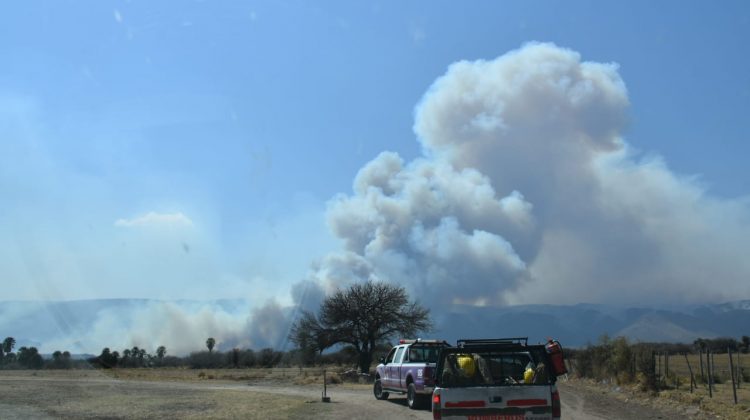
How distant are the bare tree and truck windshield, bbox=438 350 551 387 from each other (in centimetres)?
4314

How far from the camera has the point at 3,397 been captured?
2561 centimetres

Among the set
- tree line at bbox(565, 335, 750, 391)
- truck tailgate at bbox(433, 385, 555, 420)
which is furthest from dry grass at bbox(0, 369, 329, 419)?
tree line at bbox(565, 335, 750, 391)

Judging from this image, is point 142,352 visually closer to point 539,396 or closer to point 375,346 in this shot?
point 375,346

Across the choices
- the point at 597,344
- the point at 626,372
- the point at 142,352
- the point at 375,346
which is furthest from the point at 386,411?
the point at 142,352

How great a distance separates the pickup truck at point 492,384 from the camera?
35.4 feet

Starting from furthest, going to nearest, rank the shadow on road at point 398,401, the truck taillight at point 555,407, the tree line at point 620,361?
the tree line at point 620,361
the shadow on road at point 398,401
the truck taillight at point 555,407

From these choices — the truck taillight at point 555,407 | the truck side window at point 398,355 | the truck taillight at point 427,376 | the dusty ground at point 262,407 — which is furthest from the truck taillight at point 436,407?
the truck side window at point 398,355

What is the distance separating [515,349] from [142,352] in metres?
118

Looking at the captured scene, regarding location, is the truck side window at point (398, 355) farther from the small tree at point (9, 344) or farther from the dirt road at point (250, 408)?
the small tree at point (9, 344)

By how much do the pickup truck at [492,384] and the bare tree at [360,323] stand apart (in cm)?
4359

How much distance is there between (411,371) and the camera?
21.2 m

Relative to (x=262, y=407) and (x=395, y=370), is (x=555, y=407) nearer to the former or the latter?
(x=395, y=370)

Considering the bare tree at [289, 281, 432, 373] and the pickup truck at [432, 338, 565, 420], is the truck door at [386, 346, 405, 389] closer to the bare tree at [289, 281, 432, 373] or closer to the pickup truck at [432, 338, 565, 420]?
the pickup truck at [432, 338, 565, 420]

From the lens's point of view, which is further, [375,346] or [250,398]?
[375,346]
